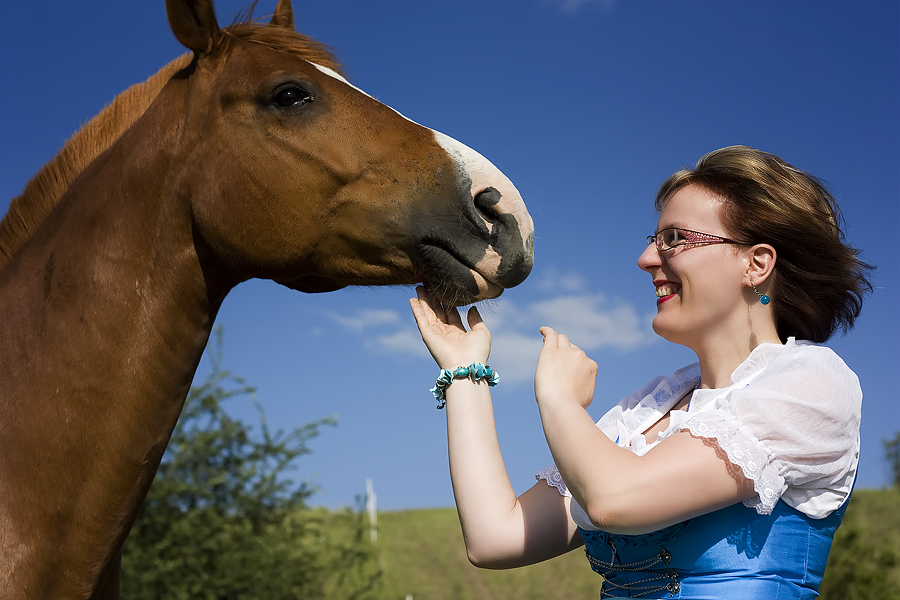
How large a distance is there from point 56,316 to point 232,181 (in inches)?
26.5

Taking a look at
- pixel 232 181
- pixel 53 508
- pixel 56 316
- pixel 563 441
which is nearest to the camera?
pixel 563 441

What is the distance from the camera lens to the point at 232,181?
224 centimetres

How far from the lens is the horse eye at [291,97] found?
2332 millimetres

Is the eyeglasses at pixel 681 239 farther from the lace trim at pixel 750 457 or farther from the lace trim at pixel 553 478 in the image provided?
the lace trim at pixel 553 478

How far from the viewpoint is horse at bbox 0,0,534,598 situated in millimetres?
1982

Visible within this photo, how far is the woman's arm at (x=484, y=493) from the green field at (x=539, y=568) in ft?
38.6

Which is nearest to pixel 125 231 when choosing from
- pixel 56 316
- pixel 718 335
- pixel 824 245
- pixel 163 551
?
pixel 56 316

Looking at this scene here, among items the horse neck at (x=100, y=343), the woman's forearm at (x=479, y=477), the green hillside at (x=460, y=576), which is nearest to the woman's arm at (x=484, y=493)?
the woman's forearm at (x=479, y=477)

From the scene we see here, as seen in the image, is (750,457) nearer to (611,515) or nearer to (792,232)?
(611,515)

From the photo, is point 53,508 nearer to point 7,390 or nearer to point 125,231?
point 7,390

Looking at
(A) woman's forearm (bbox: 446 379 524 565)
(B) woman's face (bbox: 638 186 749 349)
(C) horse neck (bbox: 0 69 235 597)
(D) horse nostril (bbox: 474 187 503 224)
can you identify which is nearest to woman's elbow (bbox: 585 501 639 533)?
(A) woman's forearm (bbox: 446 379 524 565)

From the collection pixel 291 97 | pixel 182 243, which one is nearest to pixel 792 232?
pixel 291 97

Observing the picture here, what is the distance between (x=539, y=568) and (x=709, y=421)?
64.5 ft

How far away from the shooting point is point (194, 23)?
93.7 inches
